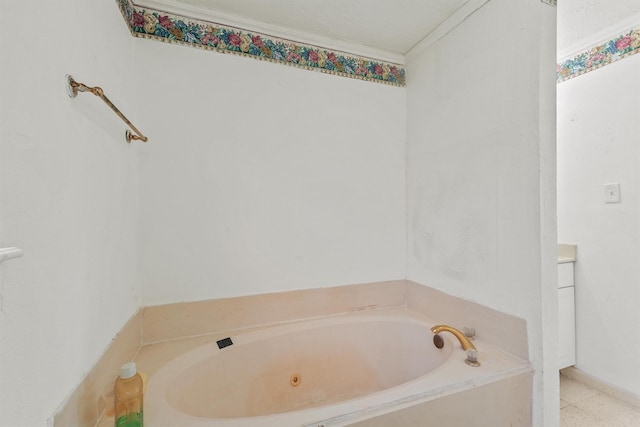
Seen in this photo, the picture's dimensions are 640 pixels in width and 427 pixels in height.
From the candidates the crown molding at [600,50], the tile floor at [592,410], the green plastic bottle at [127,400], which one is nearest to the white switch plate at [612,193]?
the crown molding at [600,50]

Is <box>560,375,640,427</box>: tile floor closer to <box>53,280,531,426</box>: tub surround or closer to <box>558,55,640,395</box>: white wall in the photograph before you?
<box>558,55,640,395</box>: white wall

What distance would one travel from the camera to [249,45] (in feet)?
4.59

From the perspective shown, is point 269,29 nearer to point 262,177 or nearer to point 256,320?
point 262,177

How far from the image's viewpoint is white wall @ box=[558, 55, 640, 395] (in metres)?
1.58

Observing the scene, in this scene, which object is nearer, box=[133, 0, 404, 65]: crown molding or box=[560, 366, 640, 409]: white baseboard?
box=[133, 0, 404, 65]: crown molding

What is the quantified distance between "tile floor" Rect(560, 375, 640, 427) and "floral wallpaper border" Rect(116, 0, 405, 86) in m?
2.09

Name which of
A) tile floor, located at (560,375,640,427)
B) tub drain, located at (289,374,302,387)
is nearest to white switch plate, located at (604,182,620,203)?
tile floor, located at (560,375,640,427)

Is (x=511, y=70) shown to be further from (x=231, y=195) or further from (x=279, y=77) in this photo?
(x=231, y=195)

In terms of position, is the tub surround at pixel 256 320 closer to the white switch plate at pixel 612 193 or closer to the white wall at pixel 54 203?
the white wall at pixel 54 203

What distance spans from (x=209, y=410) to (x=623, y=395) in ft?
7.34

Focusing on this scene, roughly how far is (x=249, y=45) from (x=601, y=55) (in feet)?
6.90

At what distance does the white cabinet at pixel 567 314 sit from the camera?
1.79 metres

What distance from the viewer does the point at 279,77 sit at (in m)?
1.45

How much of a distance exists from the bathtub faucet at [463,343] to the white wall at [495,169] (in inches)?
7.6
